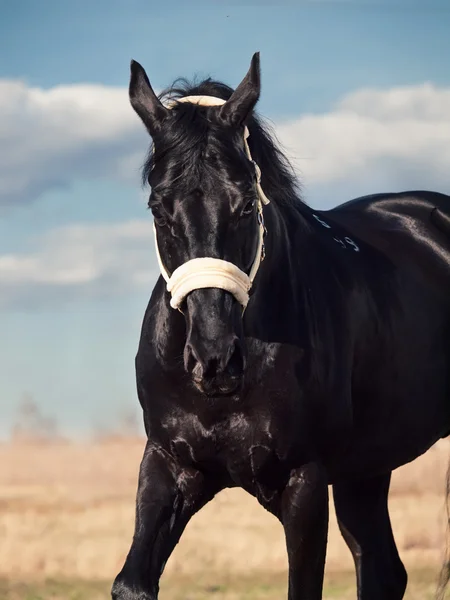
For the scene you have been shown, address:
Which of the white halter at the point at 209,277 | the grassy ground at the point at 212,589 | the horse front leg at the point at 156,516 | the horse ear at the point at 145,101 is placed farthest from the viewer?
the grassy ground at the point at 212,589

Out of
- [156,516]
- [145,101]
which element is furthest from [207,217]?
[156,516]

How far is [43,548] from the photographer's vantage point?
9.70 m

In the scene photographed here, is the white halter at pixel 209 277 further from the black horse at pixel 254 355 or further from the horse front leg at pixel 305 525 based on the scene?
the horse front leg at pixel 305 525

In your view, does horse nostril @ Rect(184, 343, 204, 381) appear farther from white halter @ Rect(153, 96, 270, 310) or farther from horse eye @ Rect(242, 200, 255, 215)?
horse eye @ Rect(242, 200, 255, 215)

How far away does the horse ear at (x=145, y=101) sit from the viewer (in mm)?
4891

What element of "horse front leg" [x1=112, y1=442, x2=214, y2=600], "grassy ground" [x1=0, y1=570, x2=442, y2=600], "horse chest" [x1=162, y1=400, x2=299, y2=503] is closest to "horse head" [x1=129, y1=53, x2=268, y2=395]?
"horse chest" [x1=162, y1=400, x2=299, y2=503]

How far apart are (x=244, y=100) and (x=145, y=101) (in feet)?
1.35

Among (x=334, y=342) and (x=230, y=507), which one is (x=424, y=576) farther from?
(x=334, y=342)

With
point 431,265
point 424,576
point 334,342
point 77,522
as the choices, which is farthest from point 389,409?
point 77,522

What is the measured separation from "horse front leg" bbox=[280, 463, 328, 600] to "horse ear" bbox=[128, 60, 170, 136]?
157 cm

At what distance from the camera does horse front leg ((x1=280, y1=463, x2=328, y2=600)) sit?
4.93 metres

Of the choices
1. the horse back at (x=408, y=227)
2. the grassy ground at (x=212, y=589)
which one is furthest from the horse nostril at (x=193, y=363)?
the grassy ground at (x=212, y=589)

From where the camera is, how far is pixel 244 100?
191 inches

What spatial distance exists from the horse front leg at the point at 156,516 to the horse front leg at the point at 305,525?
0.41 meters
